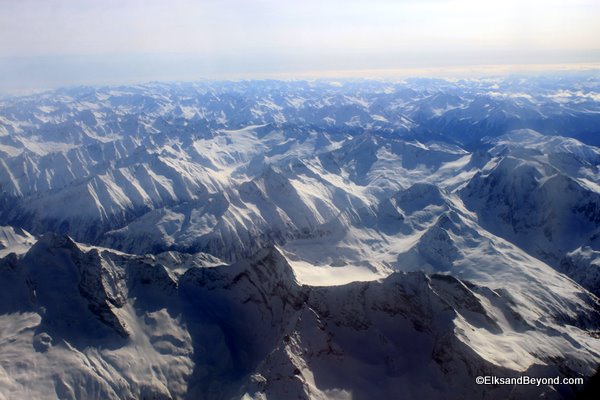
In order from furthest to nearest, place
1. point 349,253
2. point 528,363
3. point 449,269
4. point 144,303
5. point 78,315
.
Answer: point 349,253 < point 449,269 < point 144,303 < point 78,315 < point 528,363

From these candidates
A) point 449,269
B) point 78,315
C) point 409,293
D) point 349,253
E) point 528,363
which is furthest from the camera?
point 349,253

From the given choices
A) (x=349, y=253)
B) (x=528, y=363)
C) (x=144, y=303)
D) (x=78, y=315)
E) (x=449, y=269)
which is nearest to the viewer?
(x=528, y=363)

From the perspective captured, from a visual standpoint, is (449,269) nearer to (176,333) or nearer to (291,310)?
(291,310)

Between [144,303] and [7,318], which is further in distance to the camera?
[144,303]

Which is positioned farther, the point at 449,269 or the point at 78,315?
the point at 449,269

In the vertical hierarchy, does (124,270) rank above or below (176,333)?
above

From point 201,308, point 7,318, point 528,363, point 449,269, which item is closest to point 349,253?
point 449,269

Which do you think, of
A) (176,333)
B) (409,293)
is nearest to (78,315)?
(176,333)

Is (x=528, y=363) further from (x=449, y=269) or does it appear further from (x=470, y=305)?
(x=449, y=269)

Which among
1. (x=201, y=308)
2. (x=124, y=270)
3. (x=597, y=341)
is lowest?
(x=597, y=341)
